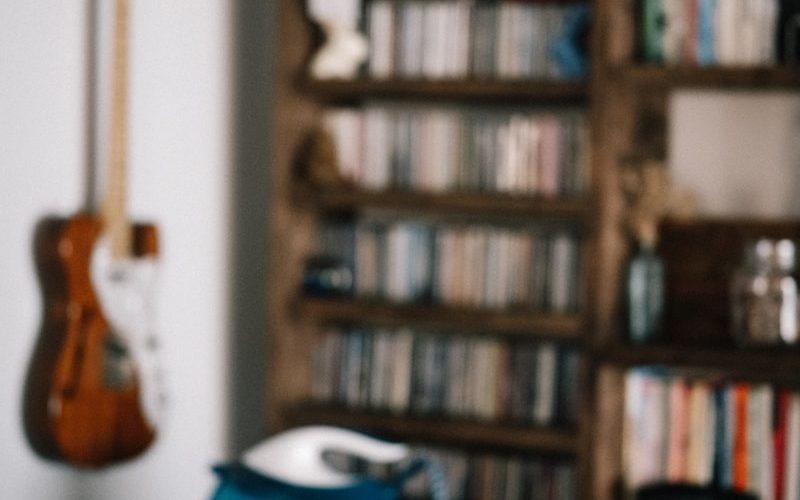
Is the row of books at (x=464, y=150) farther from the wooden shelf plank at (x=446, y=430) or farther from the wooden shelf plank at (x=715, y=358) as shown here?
the wooden shelf plank at (x=446, y=430)

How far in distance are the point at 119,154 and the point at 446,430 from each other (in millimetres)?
879

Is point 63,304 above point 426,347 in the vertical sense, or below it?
above

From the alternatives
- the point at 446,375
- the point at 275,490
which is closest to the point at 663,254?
the point at 446,375

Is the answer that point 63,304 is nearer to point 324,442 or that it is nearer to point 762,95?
point 324,442

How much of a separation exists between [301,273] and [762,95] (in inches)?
41.5

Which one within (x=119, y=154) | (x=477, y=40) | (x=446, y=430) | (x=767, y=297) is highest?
(x=477, y=40)

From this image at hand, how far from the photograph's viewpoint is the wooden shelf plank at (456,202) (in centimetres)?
224

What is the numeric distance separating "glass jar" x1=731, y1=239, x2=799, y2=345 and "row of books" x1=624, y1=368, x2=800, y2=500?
0.36 feet

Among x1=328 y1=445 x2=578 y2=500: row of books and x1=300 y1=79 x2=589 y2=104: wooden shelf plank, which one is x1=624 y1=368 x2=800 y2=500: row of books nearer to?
x1=328 y1=445 x2=578 y2=500: row of books

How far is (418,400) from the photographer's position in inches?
95.7

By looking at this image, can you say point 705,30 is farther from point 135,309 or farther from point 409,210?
point 135,309

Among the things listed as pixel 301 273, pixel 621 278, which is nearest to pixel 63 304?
pixel 301 273

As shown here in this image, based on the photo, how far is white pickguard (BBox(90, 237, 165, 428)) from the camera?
76.0 inches

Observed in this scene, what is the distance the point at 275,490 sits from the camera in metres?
1.69
